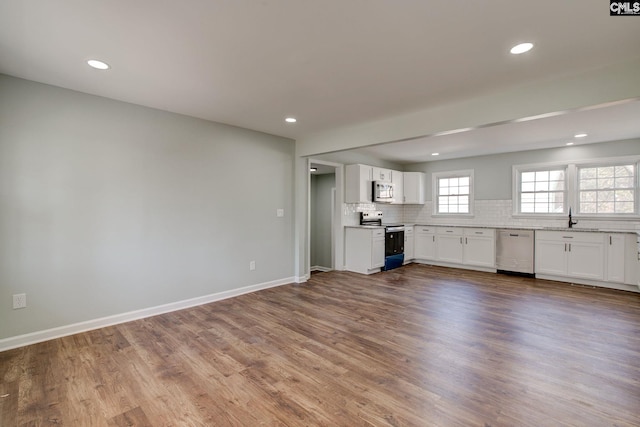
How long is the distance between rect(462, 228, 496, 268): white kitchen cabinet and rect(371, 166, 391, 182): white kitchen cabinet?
1988 millimetres

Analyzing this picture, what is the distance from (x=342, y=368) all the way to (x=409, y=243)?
5.00m

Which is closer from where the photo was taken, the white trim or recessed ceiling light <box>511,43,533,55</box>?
recessed ceiling light <box>511,43,533,55</box>

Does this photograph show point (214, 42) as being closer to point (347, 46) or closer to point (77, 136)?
point (347, 46)

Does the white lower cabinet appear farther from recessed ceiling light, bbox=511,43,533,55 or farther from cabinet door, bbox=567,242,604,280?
recessed ceiling light, bbox=511,43,533,55

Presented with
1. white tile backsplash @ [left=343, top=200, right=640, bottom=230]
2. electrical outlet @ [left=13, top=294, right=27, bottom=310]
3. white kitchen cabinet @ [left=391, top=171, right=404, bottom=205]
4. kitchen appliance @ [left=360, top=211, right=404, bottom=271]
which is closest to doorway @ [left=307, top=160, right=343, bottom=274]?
white tile backsplash @ [left=343, top=200, right=640, bottom=230]

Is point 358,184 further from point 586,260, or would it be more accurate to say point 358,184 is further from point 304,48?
point 586,260

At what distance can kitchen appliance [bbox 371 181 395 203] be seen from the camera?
6309 mm

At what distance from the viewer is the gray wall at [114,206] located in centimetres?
278

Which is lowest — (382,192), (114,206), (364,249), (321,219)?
(364,249)

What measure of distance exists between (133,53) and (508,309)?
479 cm

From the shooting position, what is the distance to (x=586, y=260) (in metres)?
5.00

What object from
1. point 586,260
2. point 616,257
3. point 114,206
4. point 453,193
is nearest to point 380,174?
point 453,193

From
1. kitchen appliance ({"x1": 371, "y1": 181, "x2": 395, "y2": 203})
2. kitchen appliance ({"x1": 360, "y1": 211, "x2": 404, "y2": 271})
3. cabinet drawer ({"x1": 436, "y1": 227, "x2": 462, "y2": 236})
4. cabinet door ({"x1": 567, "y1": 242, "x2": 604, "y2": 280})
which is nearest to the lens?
cabinet door ({"x1": 567, "y1": 242, "x2": 604, "y2": 280})

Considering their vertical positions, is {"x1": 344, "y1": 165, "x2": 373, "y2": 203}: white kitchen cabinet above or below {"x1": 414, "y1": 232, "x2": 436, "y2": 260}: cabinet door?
above
